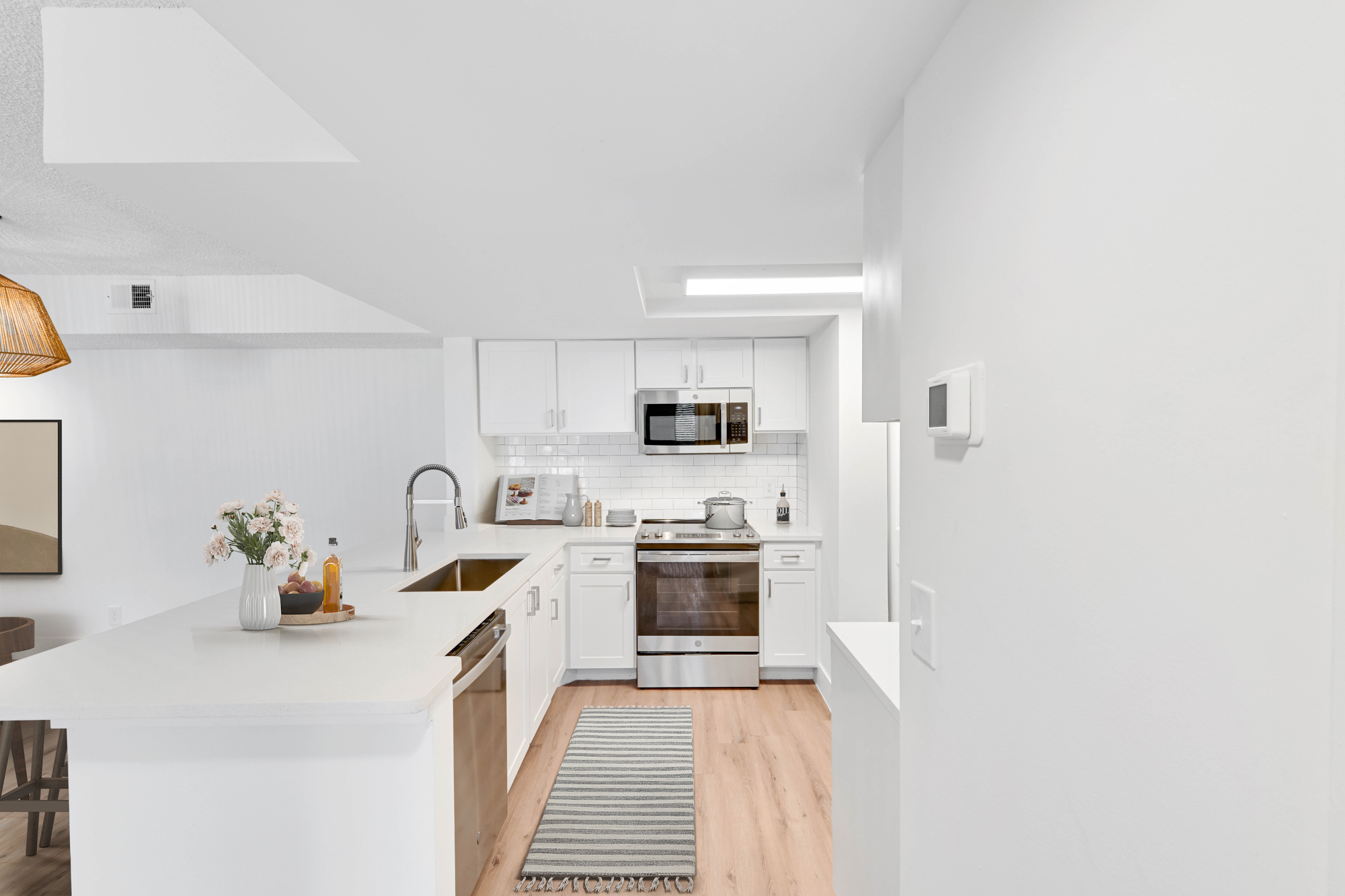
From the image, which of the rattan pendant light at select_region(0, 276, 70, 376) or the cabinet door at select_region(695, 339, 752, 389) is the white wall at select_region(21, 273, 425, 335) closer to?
the rattan pendant light at select_region(0, 276, 70, 376)

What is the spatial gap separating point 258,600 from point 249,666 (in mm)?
372

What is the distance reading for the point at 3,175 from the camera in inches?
96.7

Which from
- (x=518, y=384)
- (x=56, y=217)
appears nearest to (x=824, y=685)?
(x=518, y=384)

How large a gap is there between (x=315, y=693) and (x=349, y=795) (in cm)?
27

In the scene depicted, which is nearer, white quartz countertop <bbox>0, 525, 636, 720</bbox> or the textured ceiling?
white quartz countertop <bbox>0, 525, 636, 720</bbox>

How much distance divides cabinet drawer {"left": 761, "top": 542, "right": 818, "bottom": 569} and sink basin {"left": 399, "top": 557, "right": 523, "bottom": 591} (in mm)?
1480

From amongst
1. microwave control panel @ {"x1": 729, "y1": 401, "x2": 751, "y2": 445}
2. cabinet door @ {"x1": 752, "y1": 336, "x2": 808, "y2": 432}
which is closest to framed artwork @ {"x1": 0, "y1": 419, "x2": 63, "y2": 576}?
microwave control panel @ {"x1": 729, "y1": 401, "x2": 751, "y2": 445}

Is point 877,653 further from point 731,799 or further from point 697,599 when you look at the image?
point 697,599

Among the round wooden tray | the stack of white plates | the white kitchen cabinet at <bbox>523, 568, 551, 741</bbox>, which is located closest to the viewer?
the round wooden tray

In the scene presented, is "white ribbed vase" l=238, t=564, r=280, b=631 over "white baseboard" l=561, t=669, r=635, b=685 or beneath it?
over

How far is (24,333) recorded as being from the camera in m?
2.79

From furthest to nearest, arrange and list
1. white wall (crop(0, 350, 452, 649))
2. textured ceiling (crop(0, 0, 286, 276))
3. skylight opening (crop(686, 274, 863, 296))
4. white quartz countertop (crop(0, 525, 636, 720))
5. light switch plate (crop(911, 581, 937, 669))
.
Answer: white wall (crop(0, 350, 452, 649))
skylight opening (crop(686, 274, 863, 296))
textured ceiling (crop(0, 0, 286, 276))
white quartz countertop (crop(0, 525, 636, 720))
light switch plate (crop(911, 581, 937, 669))

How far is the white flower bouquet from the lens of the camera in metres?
1.95

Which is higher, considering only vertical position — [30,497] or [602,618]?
[30,497]
